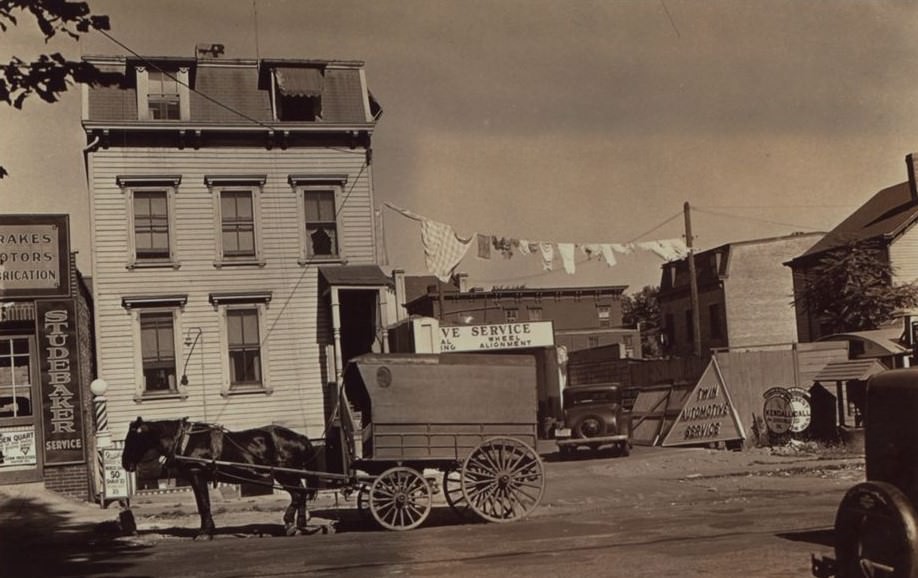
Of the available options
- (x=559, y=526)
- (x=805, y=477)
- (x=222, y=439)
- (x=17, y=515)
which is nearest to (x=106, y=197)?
(x=17, y=515)

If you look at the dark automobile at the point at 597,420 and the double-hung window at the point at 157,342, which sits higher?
the double-hung window at the point at 157,342

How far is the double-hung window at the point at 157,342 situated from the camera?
→ 846 inches

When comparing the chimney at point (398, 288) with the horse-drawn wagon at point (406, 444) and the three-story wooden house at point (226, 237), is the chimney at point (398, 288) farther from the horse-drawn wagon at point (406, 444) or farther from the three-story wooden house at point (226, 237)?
the horse-drawn wagon at point (406, 444)

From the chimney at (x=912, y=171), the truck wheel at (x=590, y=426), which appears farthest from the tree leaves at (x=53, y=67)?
the chimney at (x=912, y=171)

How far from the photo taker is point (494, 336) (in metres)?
31.9

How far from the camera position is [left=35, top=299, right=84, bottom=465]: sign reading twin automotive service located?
1858 cm

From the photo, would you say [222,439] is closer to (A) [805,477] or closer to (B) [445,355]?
(B) [445,355]

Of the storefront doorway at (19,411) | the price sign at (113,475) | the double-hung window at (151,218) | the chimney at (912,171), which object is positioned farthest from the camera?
the chimney at (912,171)

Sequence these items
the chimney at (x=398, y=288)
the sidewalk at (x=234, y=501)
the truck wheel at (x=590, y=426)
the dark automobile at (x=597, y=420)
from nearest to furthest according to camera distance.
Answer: the sidewalk at (x=234, y=501), the chimney at (x=398, y=288), the dark automobile at (x=597, y=420), the truck wheel at (x=590, y=426)

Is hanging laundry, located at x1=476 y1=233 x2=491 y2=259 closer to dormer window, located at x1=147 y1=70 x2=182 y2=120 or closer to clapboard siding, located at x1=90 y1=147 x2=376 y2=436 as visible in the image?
clapboard siding, located at x1=90 y1=147 x2=376 y2=436

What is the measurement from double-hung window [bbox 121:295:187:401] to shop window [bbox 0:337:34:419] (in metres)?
2.79

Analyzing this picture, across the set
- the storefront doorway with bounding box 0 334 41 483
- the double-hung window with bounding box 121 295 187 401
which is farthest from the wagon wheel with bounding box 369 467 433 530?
the double-hung window with bounding box 121 295 187 401

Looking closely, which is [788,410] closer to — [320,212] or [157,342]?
[320,212]

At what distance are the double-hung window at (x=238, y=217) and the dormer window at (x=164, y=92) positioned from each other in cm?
180
